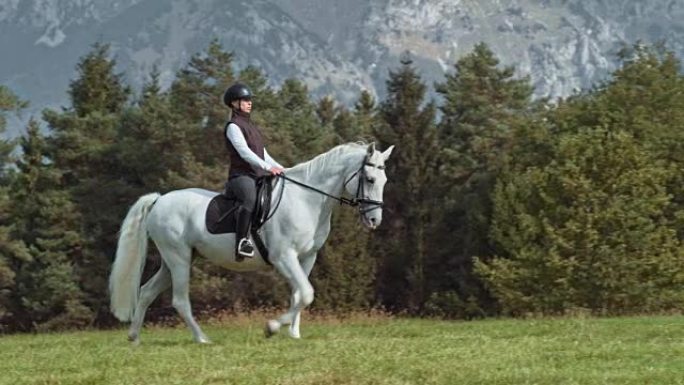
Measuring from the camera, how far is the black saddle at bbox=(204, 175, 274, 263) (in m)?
14.5

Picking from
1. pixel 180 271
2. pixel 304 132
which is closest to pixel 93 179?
pixel 304 132

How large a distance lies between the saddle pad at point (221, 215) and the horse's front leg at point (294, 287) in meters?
0.91

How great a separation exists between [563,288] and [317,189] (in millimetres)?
33625

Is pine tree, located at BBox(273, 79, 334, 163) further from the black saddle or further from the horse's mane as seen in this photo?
the black saddle

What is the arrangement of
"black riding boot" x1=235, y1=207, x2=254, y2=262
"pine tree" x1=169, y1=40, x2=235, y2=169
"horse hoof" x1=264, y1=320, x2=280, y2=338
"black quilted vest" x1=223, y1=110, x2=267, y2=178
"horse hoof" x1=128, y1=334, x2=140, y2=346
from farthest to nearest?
1. "pine tree" x1=169, y1=40, x2=235, y2=169
2. "horse hoof" x1=128, y1=334, x2=140, y2=346
3. "black quilted vest" x1=223, y1=110, x2=267, y2=178
4. "black riding boot" x1=235, y1=207, x2=254, y2=262
5. "horse hoof" x1=264, y1=320, x2=280, y2=338

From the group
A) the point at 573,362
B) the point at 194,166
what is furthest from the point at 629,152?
the point at 573,362

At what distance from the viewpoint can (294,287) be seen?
1445 centimetres

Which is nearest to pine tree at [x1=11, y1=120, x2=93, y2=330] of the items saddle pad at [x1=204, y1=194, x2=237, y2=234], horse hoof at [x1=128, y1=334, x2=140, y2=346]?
horse hoof at [x1=128, y1=334, x2=140, y2=346]

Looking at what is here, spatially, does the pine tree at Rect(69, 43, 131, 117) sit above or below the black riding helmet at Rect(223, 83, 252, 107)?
above

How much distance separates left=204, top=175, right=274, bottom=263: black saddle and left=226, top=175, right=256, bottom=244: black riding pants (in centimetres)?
10

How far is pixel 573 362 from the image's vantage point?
10.6m

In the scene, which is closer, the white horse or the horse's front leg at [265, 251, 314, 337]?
the horse's front leg at [265, 251, 314, 337]

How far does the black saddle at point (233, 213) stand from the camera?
14539mm

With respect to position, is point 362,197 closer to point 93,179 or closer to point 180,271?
point 180,271
